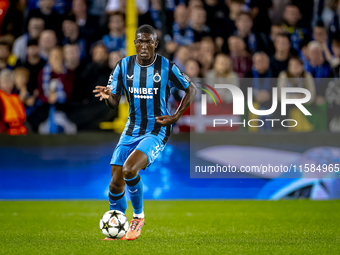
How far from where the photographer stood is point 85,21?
25.2ft

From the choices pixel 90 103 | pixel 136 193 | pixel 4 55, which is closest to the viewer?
pixel 136 193

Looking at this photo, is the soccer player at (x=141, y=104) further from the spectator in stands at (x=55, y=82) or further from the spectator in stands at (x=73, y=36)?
Answer: the spectator in stands at (x=73, y=36)

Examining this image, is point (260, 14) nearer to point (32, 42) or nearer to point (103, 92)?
point (32, 42)

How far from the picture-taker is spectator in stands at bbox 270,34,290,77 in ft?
23.3

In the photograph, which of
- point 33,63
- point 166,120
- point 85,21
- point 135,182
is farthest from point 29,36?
point 135,182

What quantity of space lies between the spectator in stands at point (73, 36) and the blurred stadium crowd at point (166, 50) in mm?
17

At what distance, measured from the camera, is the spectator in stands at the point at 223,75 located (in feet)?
22.5

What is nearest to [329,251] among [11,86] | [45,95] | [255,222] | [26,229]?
[255,222]

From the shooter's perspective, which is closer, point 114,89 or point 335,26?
point 114,89

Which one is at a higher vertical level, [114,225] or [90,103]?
[90,103]

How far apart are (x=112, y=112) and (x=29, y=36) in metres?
2.01

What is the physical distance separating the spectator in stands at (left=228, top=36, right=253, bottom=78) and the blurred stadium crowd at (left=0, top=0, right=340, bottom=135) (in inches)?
0.6

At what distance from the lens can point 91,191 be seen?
23.2ft

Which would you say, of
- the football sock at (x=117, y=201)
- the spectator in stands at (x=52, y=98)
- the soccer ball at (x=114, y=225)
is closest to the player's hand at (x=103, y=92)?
the football sock at (x=117, y=201)
